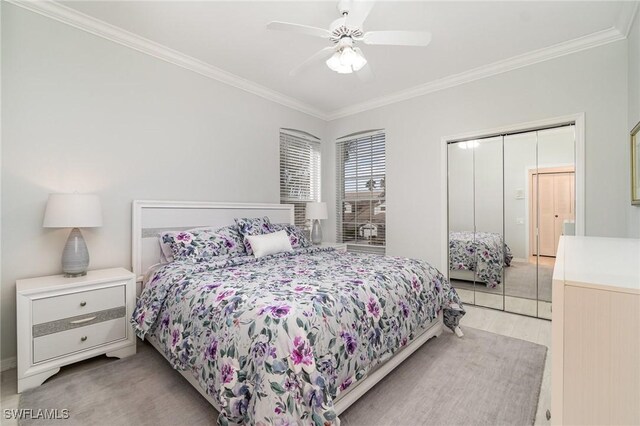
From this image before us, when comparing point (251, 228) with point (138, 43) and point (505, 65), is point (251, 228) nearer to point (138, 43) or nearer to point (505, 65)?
point (138, 43)

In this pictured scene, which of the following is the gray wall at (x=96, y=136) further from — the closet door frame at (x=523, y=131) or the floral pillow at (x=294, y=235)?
the closet door frame at (x=523, y=131)

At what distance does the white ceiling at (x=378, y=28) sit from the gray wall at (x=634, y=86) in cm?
21

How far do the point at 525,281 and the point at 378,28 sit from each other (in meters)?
3.00

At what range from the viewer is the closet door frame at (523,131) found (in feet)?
9.07

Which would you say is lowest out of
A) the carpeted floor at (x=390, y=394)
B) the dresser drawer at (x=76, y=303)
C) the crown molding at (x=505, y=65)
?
the carpeted floor at (x=390, y=394)

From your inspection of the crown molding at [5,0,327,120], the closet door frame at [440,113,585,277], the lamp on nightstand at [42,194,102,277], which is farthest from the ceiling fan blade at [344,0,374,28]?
the lamp on nightstand at [42,194,102,277]

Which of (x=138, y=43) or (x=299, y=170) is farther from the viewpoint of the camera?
(x=299, y=170)

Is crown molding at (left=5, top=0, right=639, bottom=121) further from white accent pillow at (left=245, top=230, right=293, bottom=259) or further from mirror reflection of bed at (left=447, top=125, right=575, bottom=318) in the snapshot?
white accent pillow at (left=245, top=230, right=293, bottom=259)

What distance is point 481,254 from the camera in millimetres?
3461

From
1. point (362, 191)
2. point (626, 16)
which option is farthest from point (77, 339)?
point (626, 16)

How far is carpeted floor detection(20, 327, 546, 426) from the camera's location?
163 cm

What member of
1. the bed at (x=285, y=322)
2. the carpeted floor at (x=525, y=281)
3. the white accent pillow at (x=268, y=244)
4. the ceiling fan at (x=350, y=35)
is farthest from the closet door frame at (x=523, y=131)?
the white accent pillow at (x=268, y=244)

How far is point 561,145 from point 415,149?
4.91 feet

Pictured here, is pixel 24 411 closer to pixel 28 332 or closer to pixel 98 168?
pixel 28 332
